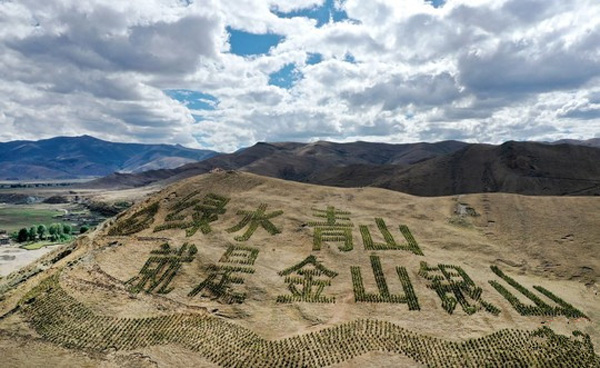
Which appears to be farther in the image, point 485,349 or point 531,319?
point 531,319

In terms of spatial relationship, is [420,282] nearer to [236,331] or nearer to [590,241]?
[236,331]

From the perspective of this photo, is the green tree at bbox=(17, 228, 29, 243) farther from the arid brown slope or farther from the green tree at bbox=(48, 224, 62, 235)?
A: the arid brown slope

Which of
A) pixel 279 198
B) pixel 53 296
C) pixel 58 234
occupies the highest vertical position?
pixel 279 198

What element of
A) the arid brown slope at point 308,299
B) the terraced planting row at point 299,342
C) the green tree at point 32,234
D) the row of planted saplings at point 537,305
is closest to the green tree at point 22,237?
the green tree at point 32,234

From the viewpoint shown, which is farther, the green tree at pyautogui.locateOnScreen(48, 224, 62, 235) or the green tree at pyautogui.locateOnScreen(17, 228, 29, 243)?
the green tree at pyautogui.locateOnScreen(48, 224, 62, 235)

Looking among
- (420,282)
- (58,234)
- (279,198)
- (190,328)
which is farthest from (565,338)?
(58,234)

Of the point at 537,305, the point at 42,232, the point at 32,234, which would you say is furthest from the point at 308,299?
the point at 42,232

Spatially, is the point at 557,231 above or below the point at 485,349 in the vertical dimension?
above

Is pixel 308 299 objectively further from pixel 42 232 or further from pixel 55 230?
pixel 42 232

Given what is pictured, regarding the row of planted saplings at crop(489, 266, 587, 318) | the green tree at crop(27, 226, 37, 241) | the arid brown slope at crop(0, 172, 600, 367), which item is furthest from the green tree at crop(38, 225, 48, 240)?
the row of planted saplings at crop(489, 266, 587, 318)
